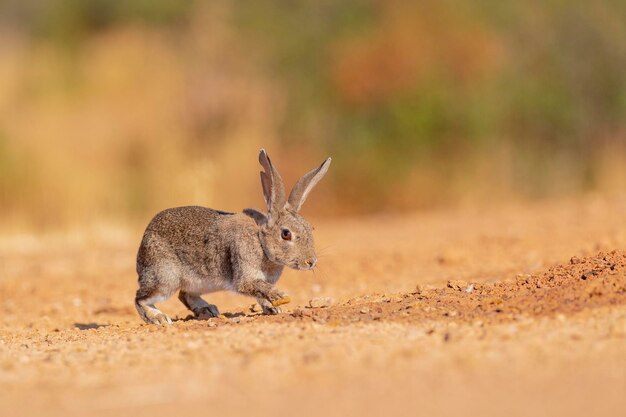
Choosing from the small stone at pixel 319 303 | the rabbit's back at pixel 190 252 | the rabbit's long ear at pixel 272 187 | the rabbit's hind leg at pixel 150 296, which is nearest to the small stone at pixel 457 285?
the small stone at pixel 319 303

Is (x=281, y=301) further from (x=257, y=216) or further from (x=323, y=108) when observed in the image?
(x=323, y=108)

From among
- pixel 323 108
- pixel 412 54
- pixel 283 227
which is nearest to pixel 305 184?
pixel 283 227

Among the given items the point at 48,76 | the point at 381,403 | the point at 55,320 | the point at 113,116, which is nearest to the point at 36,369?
the point at 381,403

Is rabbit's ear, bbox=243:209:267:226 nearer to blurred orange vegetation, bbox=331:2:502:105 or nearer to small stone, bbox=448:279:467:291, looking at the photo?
small stone, bbox=448:279:467:291

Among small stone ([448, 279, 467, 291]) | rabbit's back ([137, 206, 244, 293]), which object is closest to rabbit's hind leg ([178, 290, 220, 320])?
rabbit's back ([137, 206, 244, 293])

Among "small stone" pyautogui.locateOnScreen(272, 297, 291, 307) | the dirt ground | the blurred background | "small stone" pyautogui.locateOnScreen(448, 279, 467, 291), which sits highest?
the blurred background

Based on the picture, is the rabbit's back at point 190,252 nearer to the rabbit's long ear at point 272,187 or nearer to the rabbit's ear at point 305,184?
the rabbit's long ear at point 272,187
